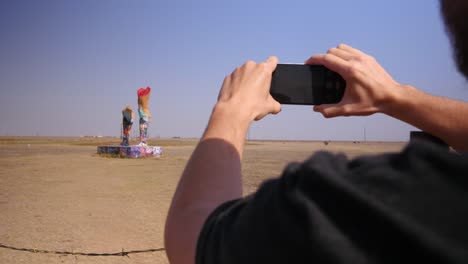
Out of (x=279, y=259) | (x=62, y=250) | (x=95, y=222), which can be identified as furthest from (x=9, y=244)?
(x=279, y=259)

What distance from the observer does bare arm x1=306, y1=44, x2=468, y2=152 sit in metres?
1.10

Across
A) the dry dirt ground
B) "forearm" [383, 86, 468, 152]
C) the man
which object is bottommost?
the dry dirt ground

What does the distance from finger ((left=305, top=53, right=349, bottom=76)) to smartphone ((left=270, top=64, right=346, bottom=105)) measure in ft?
0.11

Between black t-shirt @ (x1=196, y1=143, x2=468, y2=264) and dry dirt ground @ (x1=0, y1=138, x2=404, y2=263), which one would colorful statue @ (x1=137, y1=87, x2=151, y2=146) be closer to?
dry dirt ground @ (x1=0, y1=138, x2=404, y2=263)

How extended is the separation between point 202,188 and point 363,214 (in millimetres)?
371

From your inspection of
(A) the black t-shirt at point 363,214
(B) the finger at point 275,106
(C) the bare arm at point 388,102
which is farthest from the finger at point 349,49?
(A) the black t-shirt at point 363,214

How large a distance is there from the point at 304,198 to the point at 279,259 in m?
0.11

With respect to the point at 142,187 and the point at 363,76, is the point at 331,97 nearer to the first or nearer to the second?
the point at 363,76

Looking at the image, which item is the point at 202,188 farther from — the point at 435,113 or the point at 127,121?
the point at 127,121

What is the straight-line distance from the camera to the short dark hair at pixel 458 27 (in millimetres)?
707

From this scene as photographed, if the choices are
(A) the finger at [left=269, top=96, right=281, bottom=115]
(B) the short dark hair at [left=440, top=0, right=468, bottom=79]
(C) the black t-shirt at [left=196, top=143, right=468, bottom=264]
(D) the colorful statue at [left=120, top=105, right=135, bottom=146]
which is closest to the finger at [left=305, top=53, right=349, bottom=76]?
(A) the finger at [left=269, top=96, right=281, bottom=115]

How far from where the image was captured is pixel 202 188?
0.75 m

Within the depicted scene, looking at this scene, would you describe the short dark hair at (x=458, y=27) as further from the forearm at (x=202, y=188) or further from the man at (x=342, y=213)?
the forearm at (x=202, y=188)

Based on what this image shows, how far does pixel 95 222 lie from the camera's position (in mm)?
5668
